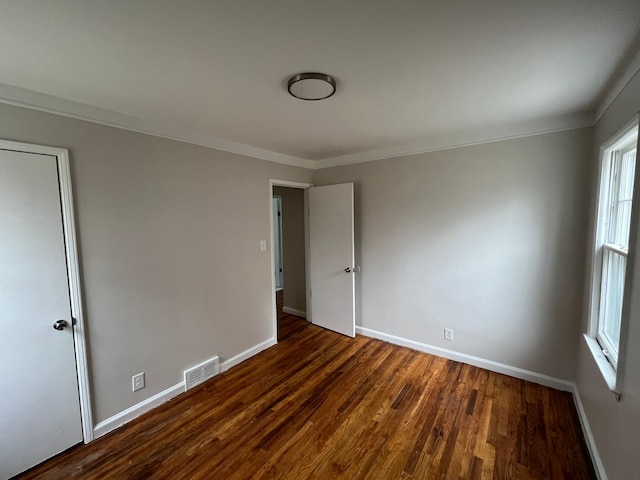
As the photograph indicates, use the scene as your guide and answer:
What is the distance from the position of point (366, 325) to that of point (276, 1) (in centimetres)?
327

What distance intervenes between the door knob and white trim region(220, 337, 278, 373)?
135cm

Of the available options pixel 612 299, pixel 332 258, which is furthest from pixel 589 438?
pixel 332 258

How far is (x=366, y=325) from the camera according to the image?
3.50m

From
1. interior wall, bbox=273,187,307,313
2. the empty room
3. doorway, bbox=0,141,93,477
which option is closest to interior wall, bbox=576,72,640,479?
the empty room

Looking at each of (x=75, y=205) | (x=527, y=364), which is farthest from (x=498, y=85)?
(x=75, y=205)

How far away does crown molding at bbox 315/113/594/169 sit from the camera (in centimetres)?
216

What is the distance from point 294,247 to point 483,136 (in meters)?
2.87

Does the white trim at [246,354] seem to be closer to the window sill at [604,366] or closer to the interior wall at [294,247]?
the interior wall at [294,247]

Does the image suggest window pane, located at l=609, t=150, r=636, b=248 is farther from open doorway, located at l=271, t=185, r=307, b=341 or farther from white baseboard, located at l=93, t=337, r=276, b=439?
white baseboard, located at l=93, t=337, r=276, b=439

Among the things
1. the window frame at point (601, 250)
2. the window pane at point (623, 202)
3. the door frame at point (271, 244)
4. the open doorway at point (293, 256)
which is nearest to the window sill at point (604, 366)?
the window frame at point (601, 250)

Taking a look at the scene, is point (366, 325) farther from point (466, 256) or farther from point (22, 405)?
point (22, 405)

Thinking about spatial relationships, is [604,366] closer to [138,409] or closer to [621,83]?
[621,83]

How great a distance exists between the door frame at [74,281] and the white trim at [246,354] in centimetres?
106

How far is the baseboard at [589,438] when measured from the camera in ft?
5.03
